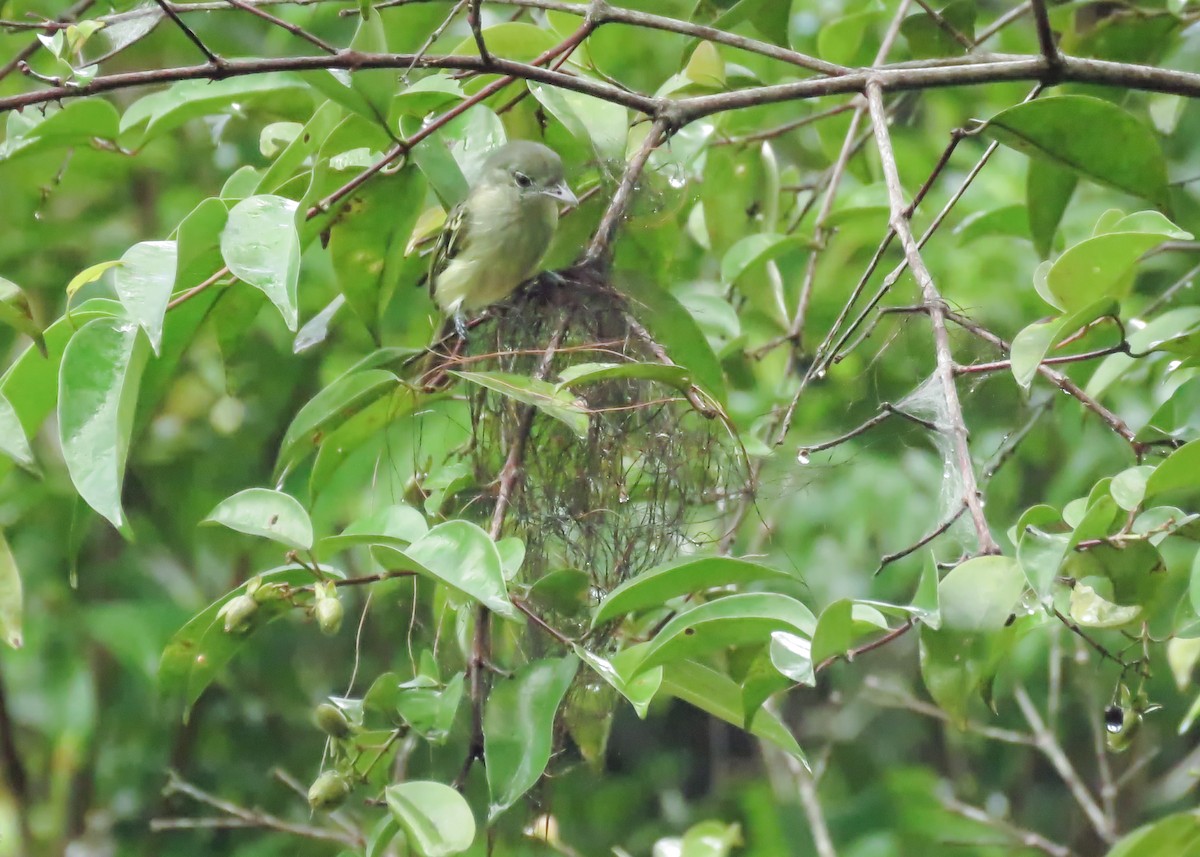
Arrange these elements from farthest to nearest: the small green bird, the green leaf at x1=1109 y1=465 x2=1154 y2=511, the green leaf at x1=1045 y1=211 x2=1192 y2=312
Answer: the small green bird
the green leaf at x1=1045 y1=211 x2=1192 y2=312
the green leaf at x1=1109 y1=465 x2=1154 y2=511

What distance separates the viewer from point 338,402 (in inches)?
63.2

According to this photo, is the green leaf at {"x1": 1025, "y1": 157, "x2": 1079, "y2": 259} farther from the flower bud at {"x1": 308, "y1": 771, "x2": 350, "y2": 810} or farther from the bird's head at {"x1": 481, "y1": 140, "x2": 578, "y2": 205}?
the flower bud at {"x1": 308, "y1": 771, "x2": 350, "y2": 810}

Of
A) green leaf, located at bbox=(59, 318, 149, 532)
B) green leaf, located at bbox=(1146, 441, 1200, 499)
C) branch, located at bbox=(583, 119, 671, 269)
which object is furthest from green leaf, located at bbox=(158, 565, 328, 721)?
green leaf, located at bbox=(1146, 441, 1200, 499)

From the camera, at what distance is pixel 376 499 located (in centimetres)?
219

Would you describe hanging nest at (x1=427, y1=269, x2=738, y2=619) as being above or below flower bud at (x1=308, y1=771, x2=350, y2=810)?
above

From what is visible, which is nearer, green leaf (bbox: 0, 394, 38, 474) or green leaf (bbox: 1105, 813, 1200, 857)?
green leaf (bbox: 0, 394, 38, 474)

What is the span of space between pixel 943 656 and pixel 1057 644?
213cm

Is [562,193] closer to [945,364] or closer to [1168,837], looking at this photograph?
[945,364]

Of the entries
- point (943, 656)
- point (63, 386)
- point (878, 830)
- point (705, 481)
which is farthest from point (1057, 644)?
point (63, 386)

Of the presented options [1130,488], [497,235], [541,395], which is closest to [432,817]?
[541,395]

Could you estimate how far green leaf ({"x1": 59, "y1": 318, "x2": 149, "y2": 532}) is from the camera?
130 cm

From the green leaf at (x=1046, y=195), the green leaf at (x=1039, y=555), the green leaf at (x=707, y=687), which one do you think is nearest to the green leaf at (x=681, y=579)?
the green leaf at (x=707, y=687)

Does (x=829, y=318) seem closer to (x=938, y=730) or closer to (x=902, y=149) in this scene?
(x=902, y=149)

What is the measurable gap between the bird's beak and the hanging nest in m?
0.33
